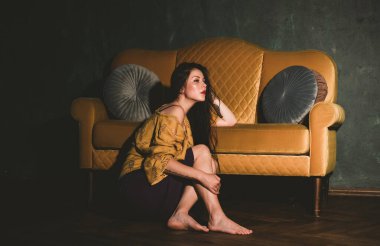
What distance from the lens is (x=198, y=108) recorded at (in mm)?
3082

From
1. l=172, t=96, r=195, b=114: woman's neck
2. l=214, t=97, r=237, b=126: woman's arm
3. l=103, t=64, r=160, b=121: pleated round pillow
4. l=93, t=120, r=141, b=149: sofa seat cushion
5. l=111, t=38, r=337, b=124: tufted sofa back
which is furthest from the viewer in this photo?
l=111, t=38, r=337, b=124: tufted sofa back

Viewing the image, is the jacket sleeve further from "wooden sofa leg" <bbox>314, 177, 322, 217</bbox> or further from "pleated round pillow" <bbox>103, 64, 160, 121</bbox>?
"pleated round pillow" <bbox>103, 64, 160, 121</bbox>

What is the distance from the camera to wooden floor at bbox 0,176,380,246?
256 cm

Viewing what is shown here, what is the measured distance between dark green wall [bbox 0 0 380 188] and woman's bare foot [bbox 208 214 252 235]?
68.0 inches

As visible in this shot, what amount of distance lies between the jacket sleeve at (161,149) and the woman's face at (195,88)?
0.19 m

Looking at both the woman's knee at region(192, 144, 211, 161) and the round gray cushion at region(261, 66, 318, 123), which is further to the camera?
the round gray cushion at region(261, 66, 318, 123)

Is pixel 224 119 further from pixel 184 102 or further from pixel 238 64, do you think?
pixel 238 64

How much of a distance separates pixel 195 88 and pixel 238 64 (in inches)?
54.3

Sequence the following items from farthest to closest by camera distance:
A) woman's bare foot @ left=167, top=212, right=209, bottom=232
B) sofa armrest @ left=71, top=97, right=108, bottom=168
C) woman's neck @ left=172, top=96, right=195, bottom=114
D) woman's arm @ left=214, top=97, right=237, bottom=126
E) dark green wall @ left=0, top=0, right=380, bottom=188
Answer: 1. dark green wall @ left=0, top=0, right=380, bottom=188
2. sofa armrest @ left=71, top=97, right=108, bottom=168
3. woman's arm @ left=214, top=97, right=237, bottom=126
4. woman's neck @ left=172, top=96, right=195, bottom=114
5. woman's bare foot @ left=167, top=212, right=209, bottom=232

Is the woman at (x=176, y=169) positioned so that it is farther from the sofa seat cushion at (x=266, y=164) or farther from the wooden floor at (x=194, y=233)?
the sofa seat cushion at (x=266, y=164)

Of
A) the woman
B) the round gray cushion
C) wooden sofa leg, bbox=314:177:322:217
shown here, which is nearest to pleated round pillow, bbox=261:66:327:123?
the round gray cushion

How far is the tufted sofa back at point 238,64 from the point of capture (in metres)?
3.95

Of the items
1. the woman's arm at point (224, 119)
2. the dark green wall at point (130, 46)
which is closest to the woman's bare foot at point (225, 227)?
the woman's arm at point (224, 119)

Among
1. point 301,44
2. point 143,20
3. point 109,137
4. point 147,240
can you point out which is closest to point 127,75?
point 109,137
